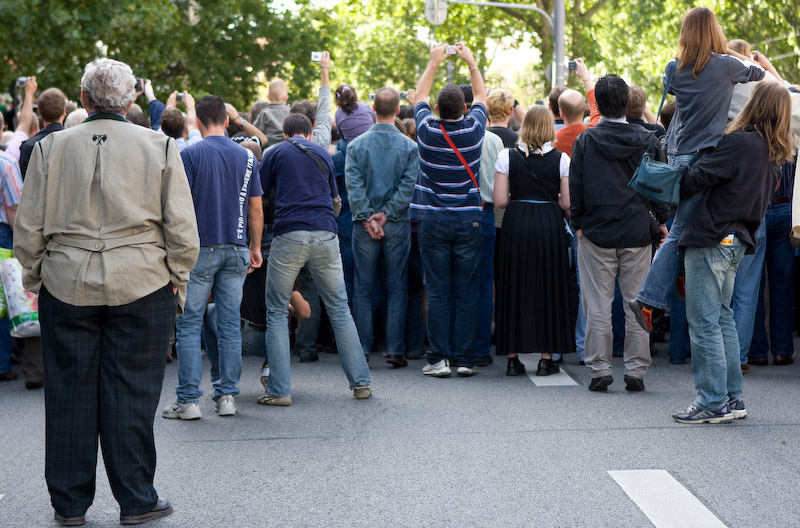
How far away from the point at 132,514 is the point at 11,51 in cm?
1878

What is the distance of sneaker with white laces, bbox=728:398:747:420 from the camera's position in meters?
6.63

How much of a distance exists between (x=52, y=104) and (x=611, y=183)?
425 cm

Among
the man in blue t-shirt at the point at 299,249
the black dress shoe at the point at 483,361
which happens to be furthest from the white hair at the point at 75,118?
the black dress shoe at the point at 483,361

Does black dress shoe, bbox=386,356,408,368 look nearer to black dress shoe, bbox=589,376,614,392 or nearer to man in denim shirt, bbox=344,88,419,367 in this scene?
man in denim shirt, bbox=344,88,419,367

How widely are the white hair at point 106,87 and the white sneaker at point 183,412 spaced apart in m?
2.71

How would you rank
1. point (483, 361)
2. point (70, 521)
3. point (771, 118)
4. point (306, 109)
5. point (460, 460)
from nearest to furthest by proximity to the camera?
1. point (70, 521)
2. point (460, 460)
3. point (771, 118)
4. point (483, 361)
5. point (306, 109)

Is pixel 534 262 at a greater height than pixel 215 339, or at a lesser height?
greater

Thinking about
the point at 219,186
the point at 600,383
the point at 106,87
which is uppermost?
the point at 106,87

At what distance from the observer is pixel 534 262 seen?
8.31 metres

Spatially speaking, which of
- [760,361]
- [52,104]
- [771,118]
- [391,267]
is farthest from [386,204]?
[771,118]

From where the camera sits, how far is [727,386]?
6.62m

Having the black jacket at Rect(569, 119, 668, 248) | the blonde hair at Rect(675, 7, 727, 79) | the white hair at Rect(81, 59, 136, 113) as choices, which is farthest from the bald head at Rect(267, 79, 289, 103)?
the white hair at Rect(81, 59, 136, 113)

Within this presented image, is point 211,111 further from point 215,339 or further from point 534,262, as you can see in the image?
point 534,262

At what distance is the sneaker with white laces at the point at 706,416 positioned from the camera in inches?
256
